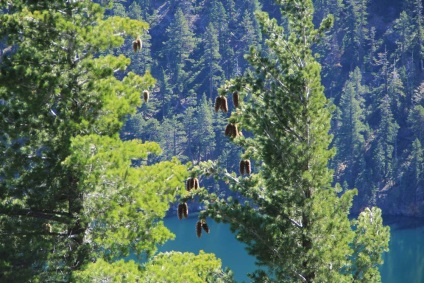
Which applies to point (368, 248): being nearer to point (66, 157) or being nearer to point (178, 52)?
point (66, 157)

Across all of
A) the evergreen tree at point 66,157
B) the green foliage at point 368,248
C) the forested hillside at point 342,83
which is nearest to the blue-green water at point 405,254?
the forested hillside at point 342,83

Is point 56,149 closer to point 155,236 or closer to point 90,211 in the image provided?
point 90,211

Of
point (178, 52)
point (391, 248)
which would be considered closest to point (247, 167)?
point (391, 248)

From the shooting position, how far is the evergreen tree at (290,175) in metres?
10.9

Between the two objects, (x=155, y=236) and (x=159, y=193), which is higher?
(x=159, y=193)

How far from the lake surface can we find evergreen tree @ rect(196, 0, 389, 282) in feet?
105

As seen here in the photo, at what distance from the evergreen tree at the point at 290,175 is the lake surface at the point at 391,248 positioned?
32110mm

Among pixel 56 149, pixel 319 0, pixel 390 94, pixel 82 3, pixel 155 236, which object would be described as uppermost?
pixel 319 0

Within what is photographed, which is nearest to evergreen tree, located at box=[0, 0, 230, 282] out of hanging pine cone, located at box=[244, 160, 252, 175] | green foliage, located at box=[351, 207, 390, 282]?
hanging pine cone, located at box=[244, 160, 252, 175]

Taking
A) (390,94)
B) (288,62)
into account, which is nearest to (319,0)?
(390,94)

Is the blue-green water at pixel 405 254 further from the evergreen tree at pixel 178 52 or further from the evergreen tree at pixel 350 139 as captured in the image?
the evergreen tree at pixel 178 52

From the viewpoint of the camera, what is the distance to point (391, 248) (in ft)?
205

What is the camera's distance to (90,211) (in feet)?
32.0

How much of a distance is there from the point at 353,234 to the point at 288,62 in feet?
9.37
